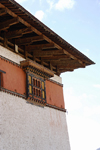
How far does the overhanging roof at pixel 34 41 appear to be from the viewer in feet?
30.3

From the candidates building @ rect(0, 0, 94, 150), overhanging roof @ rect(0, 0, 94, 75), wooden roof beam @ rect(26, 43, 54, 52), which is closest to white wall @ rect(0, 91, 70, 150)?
building @ rect(0, 0, 94, 150)

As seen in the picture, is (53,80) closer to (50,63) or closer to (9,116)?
(50,63)

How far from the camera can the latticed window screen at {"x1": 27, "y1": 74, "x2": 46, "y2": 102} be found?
10513mm

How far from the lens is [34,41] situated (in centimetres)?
1093

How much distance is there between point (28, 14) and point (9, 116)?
3777 mm

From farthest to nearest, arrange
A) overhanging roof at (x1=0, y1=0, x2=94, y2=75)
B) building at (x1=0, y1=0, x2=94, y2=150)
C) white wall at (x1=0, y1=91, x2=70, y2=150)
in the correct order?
overhanging roof at (x1=0, y1=0, x2=94, y2=75), building at (x1=0, y1=0, x2=94, y2=150), white wall at (x1=0, y1=91, x2=70, y2=150)

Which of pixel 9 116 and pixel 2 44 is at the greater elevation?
pixel 2 44

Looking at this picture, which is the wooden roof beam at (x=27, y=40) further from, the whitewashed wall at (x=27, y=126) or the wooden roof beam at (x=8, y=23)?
the wooden roof beam at (x=8, y=23)

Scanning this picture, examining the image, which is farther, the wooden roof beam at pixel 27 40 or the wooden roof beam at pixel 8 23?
the wooden roof beam at pixel 27 40

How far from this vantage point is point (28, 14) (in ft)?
30.5

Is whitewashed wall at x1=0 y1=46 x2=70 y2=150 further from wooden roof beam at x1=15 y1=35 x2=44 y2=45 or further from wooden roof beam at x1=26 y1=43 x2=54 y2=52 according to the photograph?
wooden roof beam at x1=26 y1=43 x2=54 y2=52

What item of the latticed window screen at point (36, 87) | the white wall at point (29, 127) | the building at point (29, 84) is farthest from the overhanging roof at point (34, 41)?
the white wall at point (29, 127)

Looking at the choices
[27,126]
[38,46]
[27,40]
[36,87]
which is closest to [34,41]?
[27,40]

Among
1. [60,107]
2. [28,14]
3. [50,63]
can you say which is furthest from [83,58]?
[28,14]
